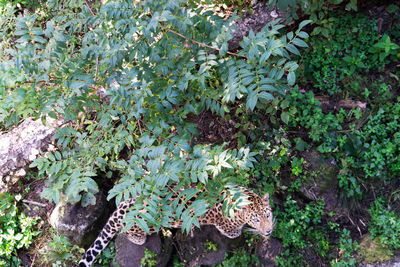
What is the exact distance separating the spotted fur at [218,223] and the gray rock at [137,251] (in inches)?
4.3

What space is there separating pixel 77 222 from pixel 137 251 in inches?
41.1

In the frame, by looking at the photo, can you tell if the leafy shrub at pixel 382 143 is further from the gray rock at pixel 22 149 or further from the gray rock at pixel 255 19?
the gray rock at pixel 22 149

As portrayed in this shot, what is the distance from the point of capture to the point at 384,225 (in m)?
4.73

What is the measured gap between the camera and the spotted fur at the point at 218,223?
14.5 feet

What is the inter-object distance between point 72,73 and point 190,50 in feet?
4.33

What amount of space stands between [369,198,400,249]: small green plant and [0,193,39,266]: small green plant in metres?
5.28

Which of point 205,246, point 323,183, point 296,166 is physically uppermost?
point 296,166

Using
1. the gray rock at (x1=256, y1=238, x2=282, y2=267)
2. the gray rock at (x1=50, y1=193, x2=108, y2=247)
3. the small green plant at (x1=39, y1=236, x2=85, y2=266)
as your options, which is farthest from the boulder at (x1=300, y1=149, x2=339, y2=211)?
the small green plant at (x1=39, y1=236, x2=85, y2=266)

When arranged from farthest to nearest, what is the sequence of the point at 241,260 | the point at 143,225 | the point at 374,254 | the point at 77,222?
the point at 77,222 < the point at 241,260 < the point at 374,254 < the point at 143,225

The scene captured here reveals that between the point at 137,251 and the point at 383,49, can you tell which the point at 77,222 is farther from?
the point at 383,49

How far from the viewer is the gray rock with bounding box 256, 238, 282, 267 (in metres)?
5.07

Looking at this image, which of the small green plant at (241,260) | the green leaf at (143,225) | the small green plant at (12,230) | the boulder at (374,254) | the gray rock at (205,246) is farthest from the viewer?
the small green plant at (12,230)

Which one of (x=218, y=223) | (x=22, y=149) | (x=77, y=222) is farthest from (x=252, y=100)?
(x=22, y=149)

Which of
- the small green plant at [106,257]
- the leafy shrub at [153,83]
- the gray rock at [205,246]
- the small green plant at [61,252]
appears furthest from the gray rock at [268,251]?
the small green plant at [61,252]
